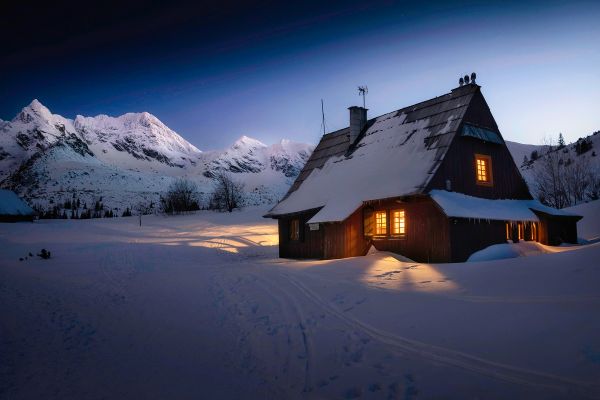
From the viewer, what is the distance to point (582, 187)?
34.7 m

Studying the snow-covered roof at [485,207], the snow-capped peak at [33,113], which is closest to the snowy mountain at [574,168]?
the snow-covered roof at [485,207]

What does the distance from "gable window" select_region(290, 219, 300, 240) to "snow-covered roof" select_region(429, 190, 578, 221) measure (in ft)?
27.7

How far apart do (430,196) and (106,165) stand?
124282mm

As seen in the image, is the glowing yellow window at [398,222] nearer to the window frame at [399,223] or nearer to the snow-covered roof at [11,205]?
the window frame at [399,223]

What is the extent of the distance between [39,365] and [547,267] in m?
9.35

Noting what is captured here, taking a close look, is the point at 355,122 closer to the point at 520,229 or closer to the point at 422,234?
the point at 422,234

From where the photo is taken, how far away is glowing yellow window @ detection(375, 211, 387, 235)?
16516 millimetres

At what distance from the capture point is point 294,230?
69.4 feet

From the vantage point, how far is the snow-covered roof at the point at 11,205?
40562 mm

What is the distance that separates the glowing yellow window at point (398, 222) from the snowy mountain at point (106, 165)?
54.1 meters

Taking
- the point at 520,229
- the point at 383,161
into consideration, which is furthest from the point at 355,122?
the point at 520,229

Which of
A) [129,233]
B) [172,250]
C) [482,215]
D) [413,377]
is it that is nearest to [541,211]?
[482,215]

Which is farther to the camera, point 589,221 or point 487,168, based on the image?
point 589,221

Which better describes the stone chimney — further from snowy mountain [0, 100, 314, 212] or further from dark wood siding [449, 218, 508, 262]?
snowy mountain [0, 100, 314, 212]
